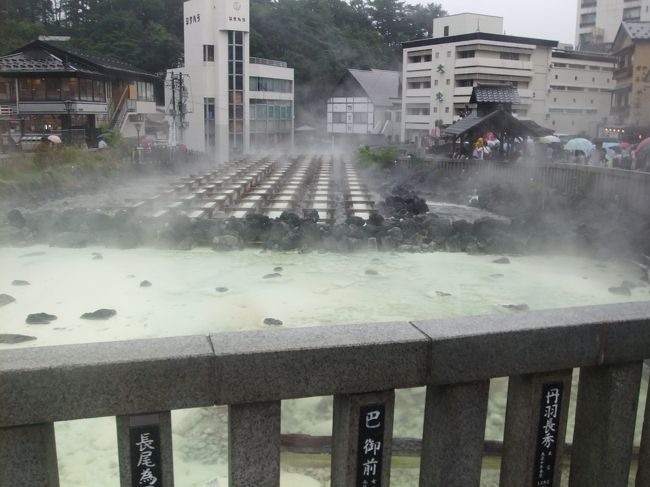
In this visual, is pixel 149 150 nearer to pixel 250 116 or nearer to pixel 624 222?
pixel 250 116

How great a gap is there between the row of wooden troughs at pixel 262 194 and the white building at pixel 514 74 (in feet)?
34.0

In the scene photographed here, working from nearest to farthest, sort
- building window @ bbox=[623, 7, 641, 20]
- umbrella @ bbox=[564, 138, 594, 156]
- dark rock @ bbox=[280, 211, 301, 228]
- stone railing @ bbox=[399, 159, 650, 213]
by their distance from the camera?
1. stone railing @ bbox=[399, 159, 650, 213]
2. dark rock @ bbox=[280, 211, 301, 228]
3. umbrella @ bbox=[564, 138, 594, 156]
4. building window @ bbox=[623, 7, 641, 20]

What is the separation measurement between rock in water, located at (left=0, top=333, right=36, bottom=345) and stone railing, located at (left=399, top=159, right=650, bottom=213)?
11.1m

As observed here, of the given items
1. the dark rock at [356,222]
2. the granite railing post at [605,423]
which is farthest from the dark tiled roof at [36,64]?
the granite railing post at [605,423]

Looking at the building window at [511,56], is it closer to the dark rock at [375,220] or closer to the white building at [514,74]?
the white building at [514,74]

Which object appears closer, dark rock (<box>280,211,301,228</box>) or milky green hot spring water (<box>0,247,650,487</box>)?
milky green hot spring water (<box>0,247,650,487</box>)

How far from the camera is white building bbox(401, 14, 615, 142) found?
3192 centimetres

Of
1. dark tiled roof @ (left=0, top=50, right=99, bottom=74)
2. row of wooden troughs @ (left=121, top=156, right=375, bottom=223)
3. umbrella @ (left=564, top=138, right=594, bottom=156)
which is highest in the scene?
dark tiled roof @ (left=0, top=50, right=99, bottom=74)

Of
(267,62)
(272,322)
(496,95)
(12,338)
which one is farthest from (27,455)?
(267,62)

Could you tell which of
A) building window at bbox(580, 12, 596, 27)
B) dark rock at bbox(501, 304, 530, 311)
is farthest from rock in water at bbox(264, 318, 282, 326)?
building window at bbox(580, 12, 596, 27)

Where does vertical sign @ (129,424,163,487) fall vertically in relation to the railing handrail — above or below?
below

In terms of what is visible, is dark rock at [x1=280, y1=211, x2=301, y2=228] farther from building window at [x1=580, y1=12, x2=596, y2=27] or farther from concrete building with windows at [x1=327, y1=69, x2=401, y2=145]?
building window at [x1=580, y1=12, x2=596, y2=27]

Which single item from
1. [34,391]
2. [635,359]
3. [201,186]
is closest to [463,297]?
[635,359]

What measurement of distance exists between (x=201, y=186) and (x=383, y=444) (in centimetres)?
1921
